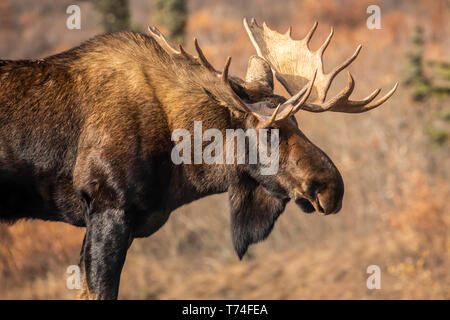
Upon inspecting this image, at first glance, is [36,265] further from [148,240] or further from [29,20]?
[29,20]

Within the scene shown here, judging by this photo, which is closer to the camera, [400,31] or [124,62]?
[124,62]

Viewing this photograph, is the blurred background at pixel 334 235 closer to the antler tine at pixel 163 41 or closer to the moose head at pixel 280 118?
the moose head at pixel 280 118

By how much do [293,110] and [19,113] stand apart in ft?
6.08

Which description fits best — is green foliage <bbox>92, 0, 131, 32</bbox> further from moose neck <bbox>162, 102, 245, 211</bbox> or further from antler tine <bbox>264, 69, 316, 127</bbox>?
antler tine <bbox>264, 69, 316, 127</bbox>

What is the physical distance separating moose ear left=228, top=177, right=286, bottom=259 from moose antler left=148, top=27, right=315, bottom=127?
1.96 feet

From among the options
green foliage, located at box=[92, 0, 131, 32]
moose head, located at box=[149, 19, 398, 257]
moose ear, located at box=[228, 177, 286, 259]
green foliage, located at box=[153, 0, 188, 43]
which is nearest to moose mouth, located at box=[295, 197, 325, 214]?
moose head, located at box=[149, 19, 398, 257]

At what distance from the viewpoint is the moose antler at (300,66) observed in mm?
5223

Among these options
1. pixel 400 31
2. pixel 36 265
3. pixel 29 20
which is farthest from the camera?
pixel 29 20

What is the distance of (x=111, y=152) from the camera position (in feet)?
15.5

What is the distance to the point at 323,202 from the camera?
16.0ft

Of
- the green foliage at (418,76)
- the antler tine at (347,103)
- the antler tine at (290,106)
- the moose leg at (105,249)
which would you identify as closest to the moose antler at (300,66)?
the antler tine at (347,103)

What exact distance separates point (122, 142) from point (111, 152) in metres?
0.10

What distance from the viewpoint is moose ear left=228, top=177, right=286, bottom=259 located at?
524 cm
